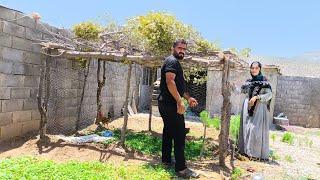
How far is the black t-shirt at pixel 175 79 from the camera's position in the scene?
5500 millimetres

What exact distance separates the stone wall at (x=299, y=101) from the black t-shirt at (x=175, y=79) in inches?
450

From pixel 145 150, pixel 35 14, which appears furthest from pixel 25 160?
pixel 35 14

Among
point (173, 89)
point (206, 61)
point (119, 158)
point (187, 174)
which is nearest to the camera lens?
point (173, 89)

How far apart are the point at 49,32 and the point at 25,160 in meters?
2.95

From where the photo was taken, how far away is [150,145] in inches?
305

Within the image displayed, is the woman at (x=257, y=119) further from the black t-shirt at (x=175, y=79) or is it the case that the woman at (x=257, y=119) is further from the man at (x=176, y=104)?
the black t-shirt at (x=175, y=79)

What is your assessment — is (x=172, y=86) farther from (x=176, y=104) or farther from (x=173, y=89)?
(x=176, y=104)

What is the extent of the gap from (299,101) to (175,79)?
11.9 meters

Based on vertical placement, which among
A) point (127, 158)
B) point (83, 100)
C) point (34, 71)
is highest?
point (34, 71)

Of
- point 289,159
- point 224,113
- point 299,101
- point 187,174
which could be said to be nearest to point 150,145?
point 224,113

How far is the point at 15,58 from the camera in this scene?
6.84 meters

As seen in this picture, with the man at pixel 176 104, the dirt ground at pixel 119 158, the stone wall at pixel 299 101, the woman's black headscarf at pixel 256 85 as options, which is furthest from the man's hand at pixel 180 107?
the stone wall at pixel 299 101

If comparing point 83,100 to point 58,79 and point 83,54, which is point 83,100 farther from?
point 83,54

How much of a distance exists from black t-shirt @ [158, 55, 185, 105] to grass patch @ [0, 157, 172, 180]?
1.01 meters
